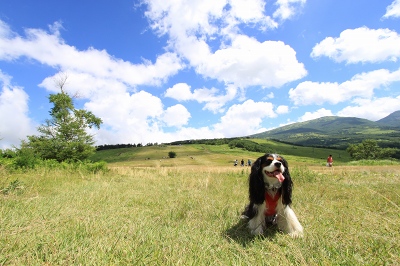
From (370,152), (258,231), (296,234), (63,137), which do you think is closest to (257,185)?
(258,231)

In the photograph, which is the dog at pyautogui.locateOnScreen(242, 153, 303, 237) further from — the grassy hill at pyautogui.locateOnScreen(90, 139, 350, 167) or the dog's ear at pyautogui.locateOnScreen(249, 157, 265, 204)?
the grassy hill at pyautogui.locateOnScreen(90, 139, 350, 167)

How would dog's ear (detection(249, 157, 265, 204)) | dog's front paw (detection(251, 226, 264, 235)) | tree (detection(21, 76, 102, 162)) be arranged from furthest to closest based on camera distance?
tree (detection(21, 76, 102, 162)) → dog's ear (detection(249, 157, 265, 204)) → dog's front paw (detection(251, 226, 264, 235))

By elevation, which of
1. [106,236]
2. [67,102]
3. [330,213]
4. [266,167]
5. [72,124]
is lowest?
[330,213]

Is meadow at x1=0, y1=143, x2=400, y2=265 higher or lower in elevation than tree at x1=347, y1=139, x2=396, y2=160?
higher

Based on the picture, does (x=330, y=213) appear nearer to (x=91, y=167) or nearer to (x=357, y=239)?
(x=357, y=239)

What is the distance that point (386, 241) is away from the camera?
9.92ft

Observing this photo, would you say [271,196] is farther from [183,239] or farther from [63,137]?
[63,137]

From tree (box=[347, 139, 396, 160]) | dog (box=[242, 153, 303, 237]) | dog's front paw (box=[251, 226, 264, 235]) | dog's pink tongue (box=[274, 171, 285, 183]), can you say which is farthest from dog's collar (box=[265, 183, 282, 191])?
tree (box=[347, 139, 396, 160])

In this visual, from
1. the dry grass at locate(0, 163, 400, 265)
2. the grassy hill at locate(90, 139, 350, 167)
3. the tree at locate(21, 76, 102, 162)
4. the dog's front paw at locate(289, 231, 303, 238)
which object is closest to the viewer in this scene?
the dry grass at locate(0, 163, 400, 265)

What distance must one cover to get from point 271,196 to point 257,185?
1.09 ft

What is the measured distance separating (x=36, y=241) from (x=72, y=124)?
32498mm

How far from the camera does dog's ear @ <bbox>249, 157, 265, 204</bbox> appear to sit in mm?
4539

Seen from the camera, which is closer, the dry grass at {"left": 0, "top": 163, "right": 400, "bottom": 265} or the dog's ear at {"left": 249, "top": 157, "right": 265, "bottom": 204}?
the dry grass at {"left": 0, "top": 163, "right": 400, "bottom": 265}

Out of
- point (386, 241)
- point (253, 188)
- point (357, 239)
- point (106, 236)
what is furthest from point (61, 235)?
point (386, 241)
